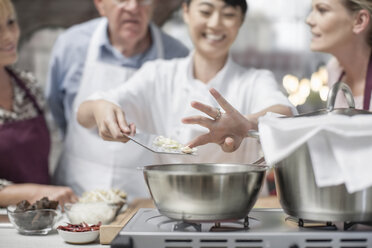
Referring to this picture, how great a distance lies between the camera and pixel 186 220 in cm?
82

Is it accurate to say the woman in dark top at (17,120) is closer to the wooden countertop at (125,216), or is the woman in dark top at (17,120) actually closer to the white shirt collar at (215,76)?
the wooden countertop at (125,216)

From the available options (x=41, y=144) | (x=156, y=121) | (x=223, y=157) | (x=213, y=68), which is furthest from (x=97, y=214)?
(x=41, y=144)

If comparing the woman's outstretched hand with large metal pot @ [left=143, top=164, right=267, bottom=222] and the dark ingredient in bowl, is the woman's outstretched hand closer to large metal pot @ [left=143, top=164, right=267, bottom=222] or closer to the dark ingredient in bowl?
large metal pot @ [left=143, top=164, right=267, bottom=222]

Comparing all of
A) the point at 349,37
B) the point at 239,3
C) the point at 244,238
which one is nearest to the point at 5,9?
the point at 239,3

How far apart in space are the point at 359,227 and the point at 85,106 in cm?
95

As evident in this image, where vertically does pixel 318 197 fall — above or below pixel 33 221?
above

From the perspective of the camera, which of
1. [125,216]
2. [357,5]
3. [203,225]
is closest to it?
[203,225]

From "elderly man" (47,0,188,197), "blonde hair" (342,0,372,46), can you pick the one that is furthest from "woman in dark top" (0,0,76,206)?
"blonde hair" (342,0,372,46)

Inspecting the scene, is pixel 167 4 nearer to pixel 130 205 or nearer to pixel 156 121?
pixel 156 121

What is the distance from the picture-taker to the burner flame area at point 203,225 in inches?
32.2

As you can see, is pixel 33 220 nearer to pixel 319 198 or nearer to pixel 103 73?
pixel 319 198

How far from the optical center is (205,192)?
79 centimetres

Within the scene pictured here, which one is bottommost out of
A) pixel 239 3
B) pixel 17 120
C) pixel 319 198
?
pixel 319 198

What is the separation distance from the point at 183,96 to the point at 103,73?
57cm
